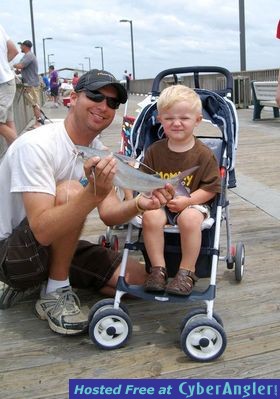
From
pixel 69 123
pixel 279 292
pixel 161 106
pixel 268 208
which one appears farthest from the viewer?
pixel 268 208

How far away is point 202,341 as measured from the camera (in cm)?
246

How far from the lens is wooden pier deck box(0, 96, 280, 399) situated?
238 cm

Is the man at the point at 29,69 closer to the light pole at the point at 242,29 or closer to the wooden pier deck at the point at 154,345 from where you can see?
the light pole at the point at 242,29

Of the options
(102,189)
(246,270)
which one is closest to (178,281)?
(102,189)

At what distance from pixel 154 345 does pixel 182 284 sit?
0.37 meters

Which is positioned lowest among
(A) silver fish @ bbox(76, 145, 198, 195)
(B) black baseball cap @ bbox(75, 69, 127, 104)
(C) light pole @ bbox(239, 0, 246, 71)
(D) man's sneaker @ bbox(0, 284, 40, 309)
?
(D) man's sneaker @ bbox(0, 284, 40, 309)

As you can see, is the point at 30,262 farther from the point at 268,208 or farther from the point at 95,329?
the point at 268,208

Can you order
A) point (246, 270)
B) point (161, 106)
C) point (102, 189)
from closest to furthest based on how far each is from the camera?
point (102, 189)
point (161, 106)
point (246, 270)

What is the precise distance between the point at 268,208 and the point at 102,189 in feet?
10.1

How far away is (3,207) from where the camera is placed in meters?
2.81

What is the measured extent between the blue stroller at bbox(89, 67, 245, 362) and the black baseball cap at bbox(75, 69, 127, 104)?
75 cm

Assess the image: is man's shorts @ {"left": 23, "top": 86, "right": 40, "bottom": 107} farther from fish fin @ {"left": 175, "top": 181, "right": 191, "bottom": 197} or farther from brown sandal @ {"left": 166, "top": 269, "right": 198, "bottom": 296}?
brown sandal @ {"left": 166, "top": 269, "right": 198, "bottom": 296}

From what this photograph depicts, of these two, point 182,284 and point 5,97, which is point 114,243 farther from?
point 5,97

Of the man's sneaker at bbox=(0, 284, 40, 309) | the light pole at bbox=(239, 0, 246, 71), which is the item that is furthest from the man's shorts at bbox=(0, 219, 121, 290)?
the light pole at bbox=(239, 0, 246, 71)
